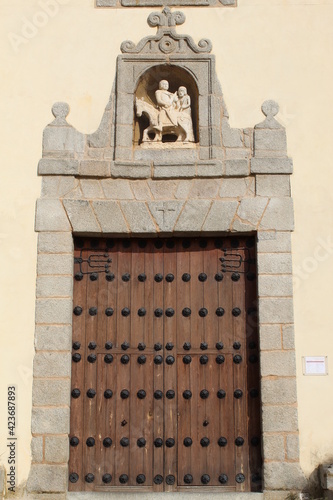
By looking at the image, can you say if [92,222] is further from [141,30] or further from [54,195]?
[141,30]

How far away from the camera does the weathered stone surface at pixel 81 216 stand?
19.2 ft

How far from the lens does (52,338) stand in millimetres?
5664

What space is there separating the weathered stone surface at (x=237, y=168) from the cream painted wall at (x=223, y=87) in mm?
343

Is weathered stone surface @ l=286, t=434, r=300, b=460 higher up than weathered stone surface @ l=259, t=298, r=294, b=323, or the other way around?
weathered stone surface @ l=259, t=298, r=294, b=323

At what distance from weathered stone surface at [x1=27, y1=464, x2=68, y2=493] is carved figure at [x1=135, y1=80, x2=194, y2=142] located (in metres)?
2.71

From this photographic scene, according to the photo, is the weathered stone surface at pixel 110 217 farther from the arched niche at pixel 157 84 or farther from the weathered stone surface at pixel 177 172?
the arched niche at pixel 157 84

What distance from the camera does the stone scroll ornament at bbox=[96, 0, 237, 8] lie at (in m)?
6.28

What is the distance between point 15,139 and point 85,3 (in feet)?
4.42

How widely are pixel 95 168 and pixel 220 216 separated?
1.08 meters

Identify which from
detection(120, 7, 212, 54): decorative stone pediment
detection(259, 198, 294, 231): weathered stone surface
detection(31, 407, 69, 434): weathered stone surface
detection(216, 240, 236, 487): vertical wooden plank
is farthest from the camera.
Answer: detection(120, 7, 212, 54): decorative stone pediment

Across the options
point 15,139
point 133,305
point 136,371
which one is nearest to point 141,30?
point 15,139

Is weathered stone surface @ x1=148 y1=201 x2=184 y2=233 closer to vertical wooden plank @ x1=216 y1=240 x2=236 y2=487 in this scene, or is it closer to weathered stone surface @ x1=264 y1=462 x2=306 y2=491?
vertical wooden plank @ x1=216 y1=240 x2=236 y2=487

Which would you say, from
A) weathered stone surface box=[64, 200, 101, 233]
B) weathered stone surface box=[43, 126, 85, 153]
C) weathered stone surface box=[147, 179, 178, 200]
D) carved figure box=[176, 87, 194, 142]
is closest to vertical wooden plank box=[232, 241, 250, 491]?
weathered stone surface box=[147, 179, 178, 200]

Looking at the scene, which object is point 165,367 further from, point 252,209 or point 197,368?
point 252,209
